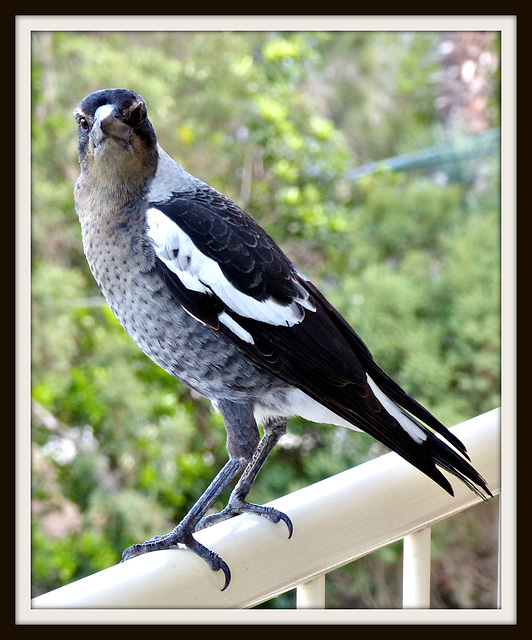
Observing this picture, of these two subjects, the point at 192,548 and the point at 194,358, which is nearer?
the point at 192,548

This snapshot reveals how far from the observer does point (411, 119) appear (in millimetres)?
3545

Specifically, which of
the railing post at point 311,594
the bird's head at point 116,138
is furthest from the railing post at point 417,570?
the bird's head at point 116,138

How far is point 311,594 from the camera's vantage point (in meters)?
0.91

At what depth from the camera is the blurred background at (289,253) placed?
220cm

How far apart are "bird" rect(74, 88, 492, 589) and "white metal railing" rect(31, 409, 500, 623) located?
40mm

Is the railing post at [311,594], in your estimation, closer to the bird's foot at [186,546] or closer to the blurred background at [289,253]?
the bird's foot at [186,546]

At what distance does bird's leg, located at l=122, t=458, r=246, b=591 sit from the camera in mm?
834

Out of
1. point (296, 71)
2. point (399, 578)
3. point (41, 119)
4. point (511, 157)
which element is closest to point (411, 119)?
point (296, 71)

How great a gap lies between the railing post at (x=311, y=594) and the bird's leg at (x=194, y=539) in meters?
0.12

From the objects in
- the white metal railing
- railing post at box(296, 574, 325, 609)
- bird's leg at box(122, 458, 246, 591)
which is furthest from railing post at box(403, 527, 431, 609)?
bird's leg at box(122, 458, 246, 591)

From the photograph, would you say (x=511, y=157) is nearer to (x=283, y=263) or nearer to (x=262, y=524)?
(x=283, y=263)

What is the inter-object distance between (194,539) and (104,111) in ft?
1.64

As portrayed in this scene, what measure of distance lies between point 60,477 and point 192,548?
1.44 metres

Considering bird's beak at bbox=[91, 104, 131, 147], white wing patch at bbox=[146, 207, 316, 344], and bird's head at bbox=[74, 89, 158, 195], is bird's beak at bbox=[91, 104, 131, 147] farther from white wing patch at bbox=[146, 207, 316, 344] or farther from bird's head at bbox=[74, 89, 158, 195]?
white wing patch at bbox=[146, 207, 316, 344]
